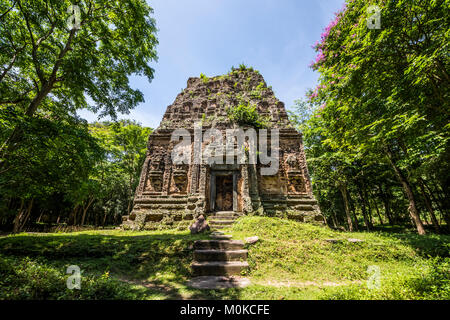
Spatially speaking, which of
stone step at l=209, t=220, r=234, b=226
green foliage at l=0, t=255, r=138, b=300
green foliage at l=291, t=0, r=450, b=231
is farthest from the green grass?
green foliage at l=291, t=0, r=450, b=231

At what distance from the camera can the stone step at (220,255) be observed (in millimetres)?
5707

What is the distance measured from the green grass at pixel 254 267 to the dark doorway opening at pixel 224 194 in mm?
5209

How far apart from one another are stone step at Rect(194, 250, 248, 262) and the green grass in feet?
0.85

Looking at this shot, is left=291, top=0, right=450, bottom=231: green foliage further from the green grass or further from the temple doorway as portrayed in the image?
the temple doorway

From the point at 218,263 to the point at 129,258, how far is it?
288 centimetres

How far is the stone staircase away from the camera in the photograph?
4562 mm

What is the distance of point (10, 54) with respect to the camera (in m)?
6.81

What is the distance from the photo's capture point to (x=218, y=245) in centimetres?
632

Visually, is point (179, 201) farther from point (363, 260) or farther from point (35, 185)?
point (363, 260)

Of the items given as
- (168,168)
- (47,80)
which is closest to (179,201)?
(168,168)

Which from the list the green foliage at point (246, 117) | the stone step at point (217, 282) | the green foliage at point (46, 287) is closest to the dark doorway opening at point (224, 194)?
the green foliage at point (246, 117)

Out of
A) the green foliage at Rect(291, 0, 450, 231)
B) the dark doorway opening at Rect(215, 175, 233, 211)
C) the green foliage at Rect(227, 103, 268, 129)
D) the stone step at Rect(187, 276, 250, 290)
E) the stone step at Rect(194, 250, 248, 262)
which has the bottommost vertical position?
the stone step at Rect(187, 276, 250, 290)

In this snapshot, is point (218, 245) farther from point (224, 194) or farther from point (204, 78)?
point (204, 78)

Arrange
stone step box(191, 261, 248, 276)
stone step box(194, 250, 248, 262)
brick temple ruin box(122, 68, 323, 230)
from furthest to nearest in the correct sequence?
brick temple ruin box(122, 68, 323, 230) → stone step box(194, 250, 248, 262) → stone step box(191, 261, 248, 276)
